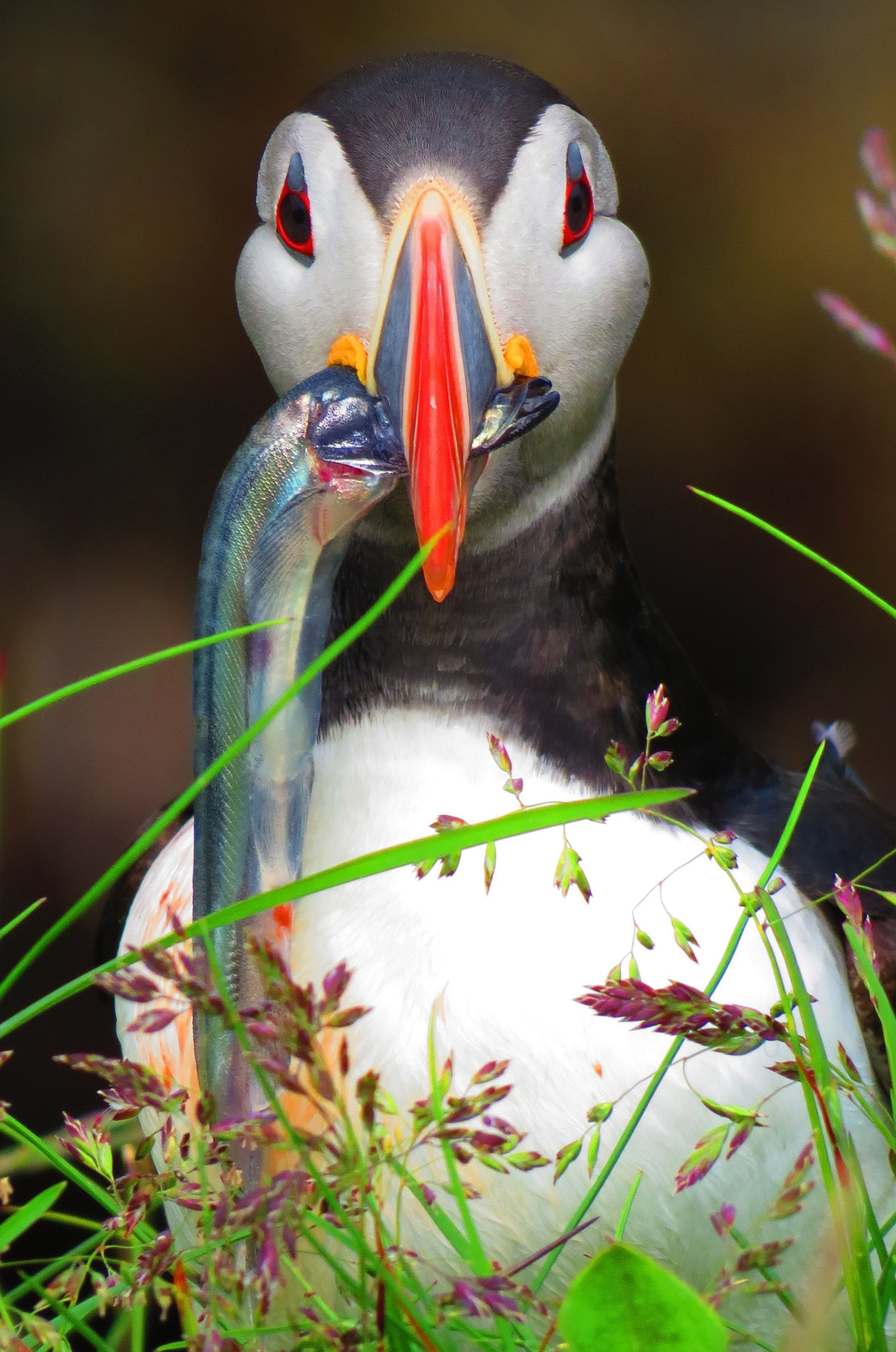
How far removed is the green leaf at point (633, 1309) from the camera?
0.64m

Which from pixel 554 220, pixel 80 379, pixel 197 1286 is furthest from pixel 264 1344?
pixel 80 379

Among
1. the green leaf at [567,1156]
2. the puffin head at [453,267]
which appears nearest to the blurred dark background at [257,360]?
the puffin head at [453,267]

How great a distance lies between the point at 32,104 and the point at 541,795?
254 centimetres

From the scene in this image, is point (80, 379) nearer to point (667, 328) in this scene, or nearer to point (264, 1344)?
point (667, 328)

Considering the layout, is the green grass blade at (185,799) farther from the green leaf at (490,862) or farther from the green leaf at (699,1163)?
the green leaf at (699,1163)

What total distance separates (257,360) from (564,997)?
2474mm

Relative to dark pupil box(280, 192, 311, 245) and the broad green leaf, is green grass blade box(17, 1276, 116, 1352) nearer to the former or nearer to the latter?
the broad green leaf

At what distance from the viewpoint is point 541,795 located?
1.17 m

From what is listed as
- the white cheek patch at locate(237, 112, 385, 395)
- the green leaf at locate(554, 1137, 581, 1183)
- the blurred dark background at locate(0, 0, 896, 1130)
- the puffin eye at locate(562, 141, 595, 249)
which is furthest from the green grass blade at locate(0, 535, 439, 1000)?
the blurred dark background at locate(0, 0, 896, 1130)

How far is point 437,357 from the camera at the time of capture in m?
0.98

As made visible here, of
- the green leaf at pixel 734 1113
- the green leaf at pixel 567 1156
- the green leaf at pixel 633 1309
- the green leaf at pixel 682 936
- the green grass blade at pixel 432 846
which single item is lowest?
the green leaf at pixel 633 1309

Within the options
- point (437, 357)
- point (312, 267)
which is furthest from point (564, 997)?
point (312, 267)

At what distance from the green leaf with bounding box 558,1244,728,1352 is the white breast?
36cm

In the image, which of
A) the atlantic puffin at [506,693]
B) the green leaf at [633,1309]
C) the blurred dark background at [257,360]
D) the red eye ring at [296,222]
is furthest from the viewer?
the blurred dark background at [257,360]
